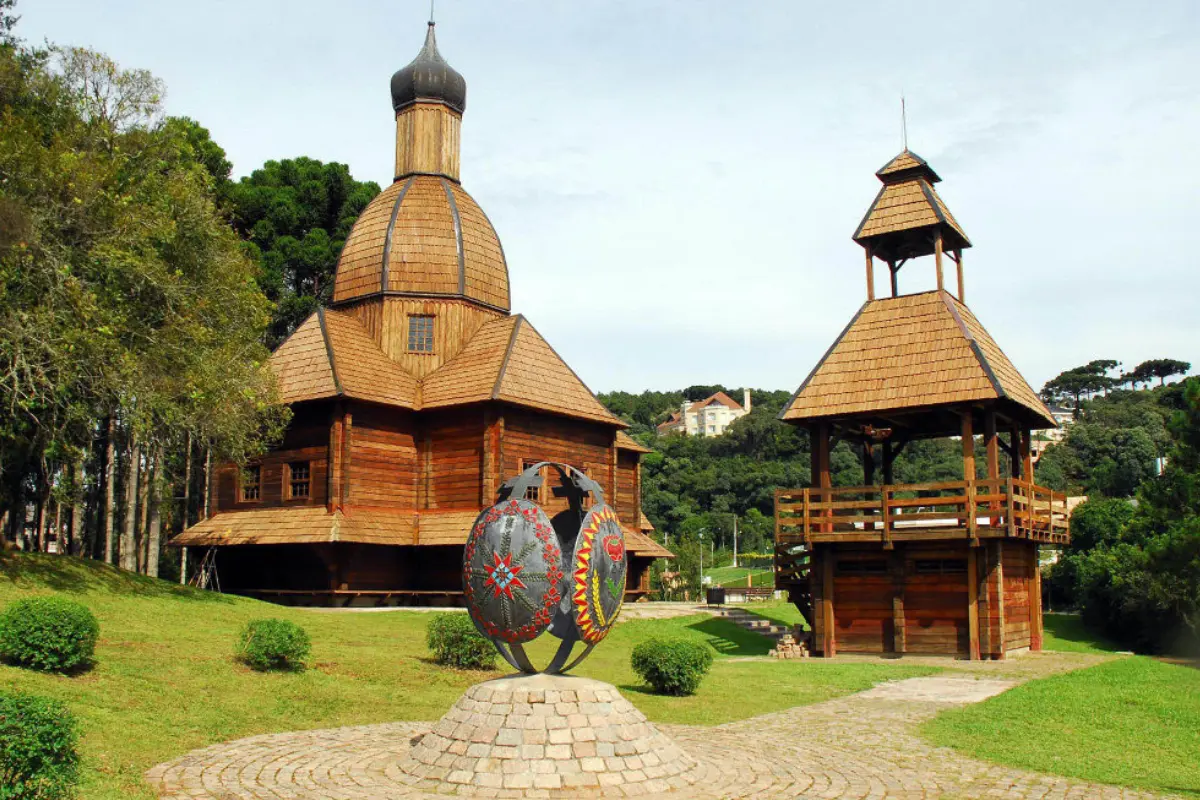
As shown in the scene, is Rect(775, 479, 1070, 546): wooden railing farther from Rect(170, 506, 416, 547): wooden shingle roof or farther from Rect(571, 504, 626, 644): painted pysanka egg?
Rect(571, 504, 626, 644): painted pysanka egg

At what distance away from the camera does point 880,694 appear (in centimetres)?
1838

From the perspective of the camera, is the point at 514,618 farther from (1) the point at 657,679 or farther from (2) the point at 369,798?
(1) the point at 657,679

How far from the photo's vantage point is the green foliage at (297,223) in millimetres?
43281

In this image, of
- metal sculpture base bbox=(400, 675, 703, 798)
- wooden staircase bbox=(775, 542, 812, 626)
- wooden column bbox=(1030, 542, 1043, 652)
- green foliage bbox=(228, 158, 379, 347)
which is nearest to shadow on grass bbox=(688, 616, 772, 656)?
wooden staircase bbox=(775, 542, 812, 626)

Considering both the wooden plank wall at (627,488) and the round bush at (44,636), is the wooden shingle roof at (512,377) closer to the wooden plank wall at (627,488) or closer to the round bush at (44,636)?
the wooden plank wall at (627,488)

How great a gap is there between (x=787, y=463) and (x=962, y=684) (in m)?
92.2

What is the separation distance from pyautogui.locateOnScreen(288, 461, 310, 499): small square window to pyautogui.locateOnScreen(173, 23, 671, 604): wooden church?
64mm

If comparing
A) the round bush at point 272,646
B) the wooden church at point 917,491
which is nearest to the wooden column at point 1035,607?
the wooden church at point 917,491

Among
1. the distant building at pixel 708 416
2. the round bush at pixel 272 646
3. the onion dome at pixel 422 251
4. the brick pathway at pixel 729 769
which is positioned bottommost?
the brick pathway at pixel 729 769

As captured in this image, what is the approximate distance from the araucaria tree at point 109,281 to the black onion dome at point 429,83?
11.6m

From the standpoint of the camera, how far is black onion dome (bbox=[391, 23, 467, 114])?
118 ft

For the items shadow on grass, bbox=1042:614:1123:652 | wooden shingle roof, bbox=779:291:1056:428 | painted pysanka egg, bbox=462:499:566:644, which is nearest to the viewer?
painted pysanka egg, bbox=462:499:566:644

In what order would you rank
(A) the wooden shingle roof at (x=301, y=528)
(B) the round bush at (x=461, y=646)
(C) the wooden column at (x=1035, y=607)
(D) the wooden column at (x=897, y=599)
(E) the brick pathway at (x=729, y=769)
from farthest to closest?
(A) the wooden shingle roof at (x=301, y=528) < (C) the wooden column at (x=1035, y=607) < (D) the wooden column at (x=897, y=599) < (B) the round bush at (x=461, y=646) < (E) the brick pathway at (x=729, y=769)

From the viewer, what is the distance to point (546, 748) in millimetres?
10586
